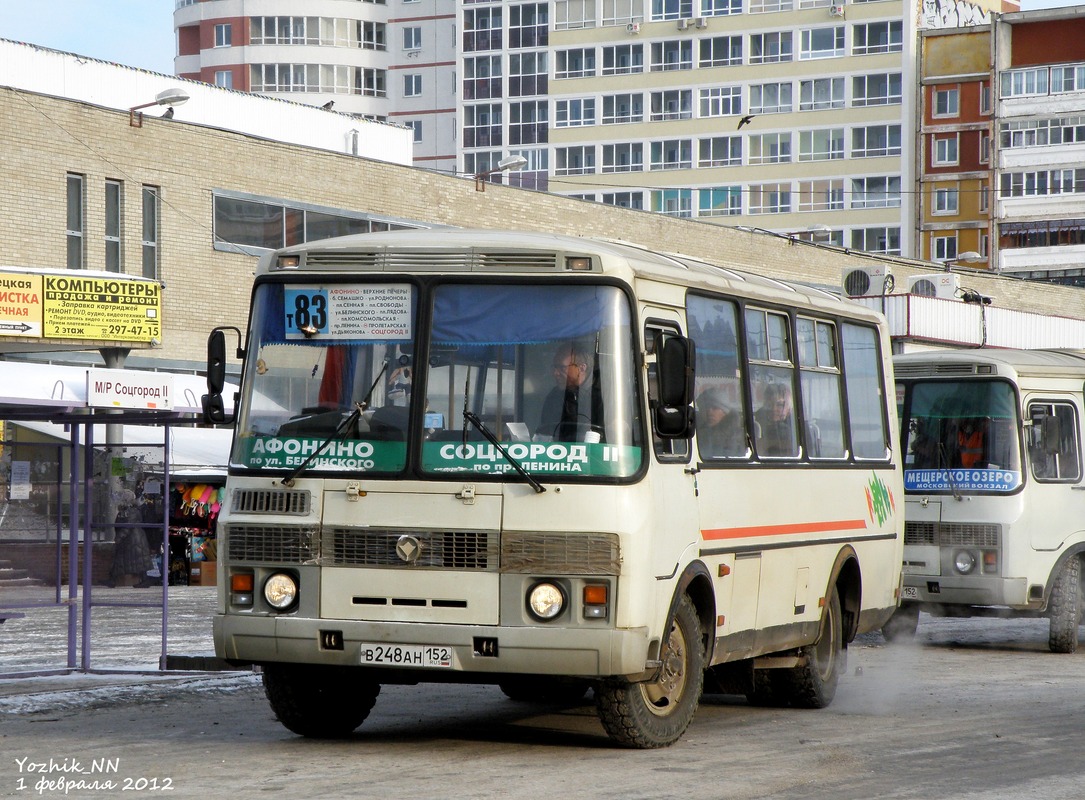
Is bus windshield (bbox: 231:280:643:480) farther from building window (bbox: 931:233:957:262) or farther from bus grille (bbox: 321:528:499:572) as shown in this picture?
building window (bbox: 931:233:957:262)

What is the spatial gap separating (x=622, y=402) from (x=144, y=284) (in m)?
28.0

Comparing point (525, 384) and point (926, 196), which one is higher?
point (926, 196)

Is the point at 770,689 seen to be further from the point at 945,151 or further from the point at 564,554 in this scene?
the point at 945,151

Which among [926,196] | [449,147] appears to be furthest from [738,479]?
[449,147]

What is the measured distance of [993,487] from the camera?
17.9 m

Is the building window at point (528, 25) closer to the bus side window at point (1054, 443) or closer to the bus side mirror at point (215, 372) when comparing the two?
the bus side window at point (1054, 443)

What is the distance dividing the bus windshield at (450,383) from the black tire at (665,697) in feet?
4.00

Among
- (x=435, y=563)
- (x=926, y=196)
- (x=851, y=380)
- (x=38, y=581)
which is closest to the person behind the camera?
(x=435, y=563)

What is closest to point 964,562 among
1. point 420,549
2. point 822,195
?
point 420,549

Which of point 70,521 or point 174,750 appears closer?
point 174,750

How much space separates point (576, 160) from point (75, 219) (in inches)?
2832

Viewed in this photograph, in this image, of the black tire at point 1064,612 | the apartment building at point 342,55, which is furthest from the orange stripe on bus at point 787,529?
the apartment building at point 342,55

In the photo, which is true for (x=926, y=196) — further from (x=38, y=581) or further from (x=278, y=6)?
(x=38, y=581)

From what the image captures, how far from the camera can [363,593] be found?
960cm
